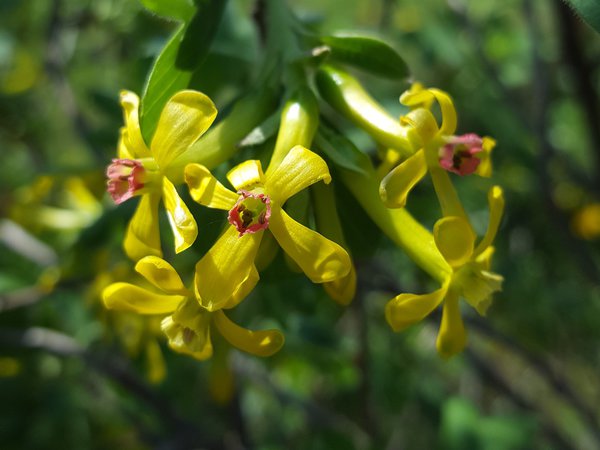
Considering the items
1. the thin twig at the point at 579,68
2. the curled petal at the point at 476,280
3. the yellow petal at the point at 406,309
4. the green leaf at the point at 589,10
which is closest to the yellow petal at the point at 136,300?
the yellow petal at the point at 406,309

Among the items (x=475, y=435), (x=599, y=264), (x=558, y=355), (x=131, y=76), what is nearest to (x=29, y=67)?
(x=131, y=76)

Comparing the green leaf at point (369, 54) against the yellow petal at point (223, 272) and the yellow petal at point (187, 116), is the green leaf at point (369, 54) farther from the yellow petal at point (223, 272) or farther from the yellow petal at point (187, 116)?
the yellow petal at point (223, 272)

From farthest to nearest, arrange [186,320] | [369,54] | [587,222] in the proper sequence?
[587,222] < [369,54] < [186,320]

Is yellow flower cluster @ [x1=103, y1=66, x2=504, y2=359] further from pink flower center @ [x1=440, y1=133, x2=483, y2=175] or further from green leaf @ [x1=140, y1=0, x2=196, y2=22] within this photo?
green leaf @ [x1=140, y1=0, x2=196, y2=22]

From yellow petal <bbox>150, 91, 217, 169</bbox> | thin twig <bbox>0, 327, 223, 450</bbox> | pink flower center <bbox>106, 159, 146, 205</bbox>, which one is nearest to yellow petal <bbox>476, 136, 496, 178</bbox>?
yellow petal <bbox>150, 91, 217, 169</bbox>

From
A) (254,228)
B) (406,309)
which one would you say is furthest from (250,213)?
(406,309)

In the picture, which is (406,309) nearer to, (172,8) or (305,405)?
(172,8)
